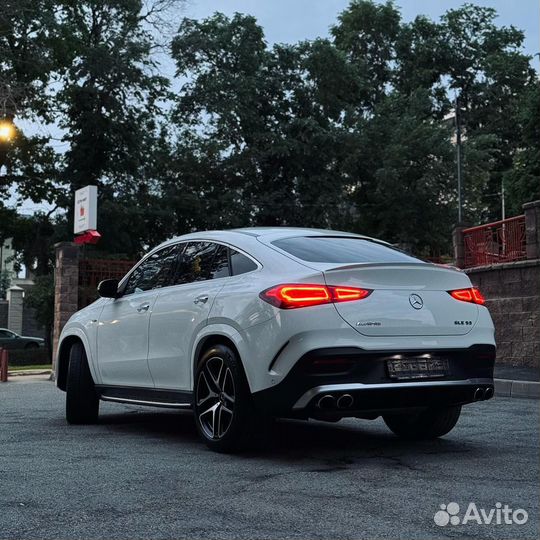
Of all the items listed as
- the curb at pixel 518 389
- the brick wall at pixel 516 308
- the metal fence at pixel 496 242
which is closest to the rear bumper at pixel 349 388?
the curb at pixel 518 389

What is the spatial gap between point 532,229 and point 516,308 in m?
1.59

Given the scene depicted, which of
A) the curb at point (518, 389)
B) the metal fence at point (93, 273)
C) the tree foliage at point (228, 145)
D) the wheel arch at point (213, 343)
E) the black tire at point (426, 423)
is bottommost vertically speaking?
the curb at point (518, 389)

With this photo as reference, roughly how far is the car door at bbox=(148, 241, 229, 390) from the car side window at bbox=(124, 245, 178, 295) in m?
0.15

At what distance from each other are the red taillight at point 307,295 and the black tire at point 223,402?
1.77 ft

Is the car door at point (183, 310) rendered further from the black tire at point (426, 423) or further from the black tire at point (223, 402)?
the black tire at point (426, 423)

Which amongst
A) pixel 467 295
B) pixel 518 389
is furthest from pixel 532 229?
pixel 467 295

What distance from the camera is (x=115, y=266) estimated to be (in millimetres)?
18672

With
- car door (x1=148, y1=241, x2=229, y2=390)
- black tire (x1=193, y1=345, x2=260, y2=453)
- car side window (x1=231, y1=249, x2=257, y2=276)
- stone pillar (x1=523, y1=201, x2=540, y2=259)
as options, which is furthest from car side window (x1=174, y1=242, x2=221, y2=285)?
stone pillar (x1=523, y1=201, x2=540, y2=259)

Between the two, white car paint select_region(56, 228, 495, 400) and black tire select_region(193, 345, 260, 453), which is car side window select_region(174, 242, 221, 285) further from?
black tire select_region(193, 345, 260, 453)

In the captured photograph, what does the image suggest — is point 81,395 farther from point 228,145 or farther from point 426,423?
point 228,145

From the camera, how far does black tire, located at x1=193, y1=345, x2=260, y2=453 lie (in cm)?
525

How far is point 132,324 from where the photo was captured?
677cm

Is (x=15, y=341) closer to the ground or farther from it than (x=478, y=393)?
closer to the ground

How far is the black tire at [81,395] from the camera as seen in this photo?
741 cm
